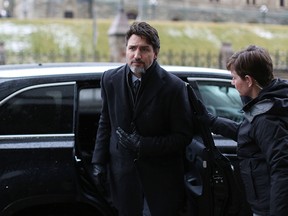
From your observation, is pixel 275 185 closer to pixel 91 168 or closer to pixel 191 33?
pixel 91 168

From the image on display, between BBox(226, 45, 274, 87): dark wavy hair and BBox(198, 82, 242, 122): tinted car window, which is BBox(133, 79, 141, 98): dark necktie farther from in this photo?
BBox(198, 82, 242, 122): tinted car window

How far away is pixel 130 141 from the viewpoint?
3139 mm

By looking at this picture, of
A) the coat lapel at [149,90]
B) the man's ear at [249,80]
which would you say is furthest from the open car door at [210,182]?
the man's ear at [249,80]

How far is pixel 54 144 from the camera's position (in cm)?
359

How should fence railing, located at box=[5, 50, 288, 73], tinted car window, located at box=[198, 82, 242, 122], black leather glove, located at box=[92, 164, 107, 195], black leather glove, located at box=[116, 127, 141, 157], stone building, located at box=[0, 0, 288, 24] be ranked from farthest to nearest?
1. stone building, located at box=[0, 0, 288, 24]
2. fence railing, located at box=[5, 50, 288, 73]
3. tinted car window, located at box=[198, 82, 242, 122]
4. black leather glove, located at box=[92, 164, 107, 195]
5. black leather glove, located at box=[116, 127, 141, 157]

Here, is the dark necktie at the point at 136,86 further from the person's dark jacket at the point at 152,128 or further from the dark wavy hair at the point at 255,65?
the dark wavy hair at the point at 255,65

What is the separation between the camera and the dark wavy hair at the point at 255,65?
9.39 ft

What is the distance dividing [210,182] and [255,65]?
34.9 inches

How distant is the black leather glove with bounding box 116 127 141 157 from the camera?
3.12 m

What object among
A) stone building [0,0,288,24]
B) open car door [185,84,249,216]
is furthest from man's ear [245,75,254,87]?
stone building [0,0,288,24]

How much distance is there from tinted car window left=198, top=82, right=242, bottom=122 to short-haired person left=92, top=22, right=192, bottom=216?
1338 mm

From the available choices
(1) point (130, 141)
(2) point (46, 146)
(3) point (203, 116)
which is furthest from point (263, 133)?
(2) point (46, 146)

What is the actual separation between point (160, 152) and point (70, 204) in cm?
103

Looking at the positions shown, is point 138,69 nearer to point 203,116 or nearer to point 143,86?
point 143,86
